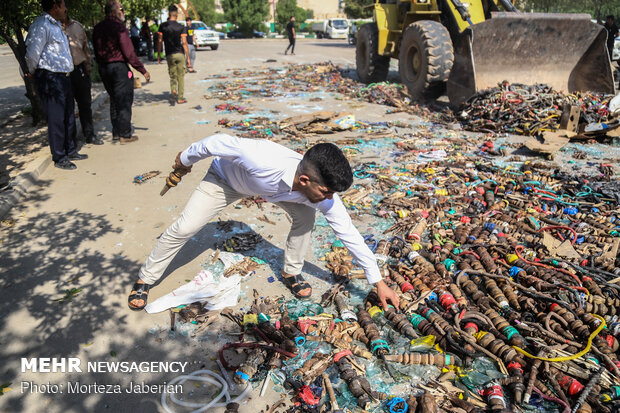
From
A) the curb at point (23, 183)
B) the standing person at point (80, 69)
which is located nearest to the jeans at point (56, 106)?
the curb at point (23, 183)

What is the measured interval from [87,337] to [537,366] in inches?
125

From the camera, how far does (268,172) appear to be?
2660 millimetres

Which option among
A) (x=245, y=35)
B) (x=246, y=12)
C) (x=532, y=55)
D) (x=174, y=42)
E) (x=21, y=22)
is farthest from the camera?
(x=245, y=35)

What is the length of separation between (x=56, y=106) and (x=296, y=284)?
475 cm

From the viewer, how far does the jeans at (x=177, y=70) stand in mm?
9570

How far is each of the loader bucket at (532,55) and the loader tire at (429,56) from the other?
1.34 ft

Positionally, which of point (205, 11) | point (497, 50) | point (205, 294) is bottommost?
point (205, 294)

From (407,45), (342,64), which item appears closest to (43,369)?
(407,45)

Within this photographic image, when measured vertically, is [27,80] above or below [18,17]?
below

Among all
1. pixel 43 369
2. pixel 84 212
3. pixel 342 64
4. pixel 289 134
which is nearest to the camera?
pixel 43 369

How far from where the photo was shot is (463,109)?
850 cm

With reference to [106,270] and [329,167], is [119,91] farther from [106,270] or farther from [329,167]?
[329,167]

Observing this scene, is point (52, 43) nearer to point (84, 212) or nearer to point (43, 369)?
point (84, 212)

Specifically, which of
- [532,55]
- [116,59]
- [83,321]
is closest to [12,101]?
[116,59]
